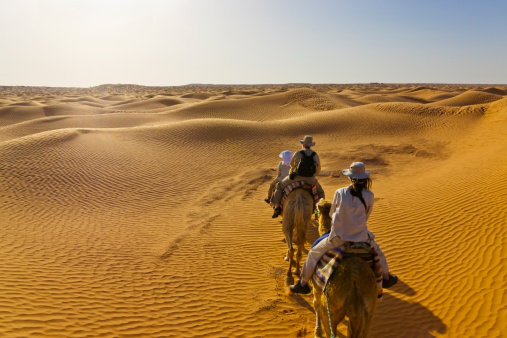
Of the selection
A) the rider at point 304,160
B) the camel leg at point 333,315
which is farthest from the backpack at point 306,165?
the camel leg at point 333,315

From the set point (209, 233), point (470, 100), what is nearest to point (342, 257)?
point (209, 233)

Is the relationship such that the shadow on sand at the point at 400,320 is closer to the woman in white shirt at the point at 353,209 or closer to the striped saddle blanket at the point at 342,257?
the striped saddle blanket at the point at 342,257

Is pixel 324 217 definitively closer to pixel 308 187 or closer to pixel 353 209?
pixel 353 209

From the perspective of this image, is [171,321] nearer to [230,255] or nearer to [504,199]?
[230,255]

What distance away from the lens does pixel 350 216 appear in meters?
4.89

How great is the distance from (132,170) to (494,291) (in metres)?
15.8

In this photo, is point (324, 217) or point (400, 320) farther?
point (400, 320)

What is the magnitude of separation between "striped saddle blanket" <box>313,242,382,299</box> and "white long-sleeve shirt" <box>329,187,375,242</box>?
146mm

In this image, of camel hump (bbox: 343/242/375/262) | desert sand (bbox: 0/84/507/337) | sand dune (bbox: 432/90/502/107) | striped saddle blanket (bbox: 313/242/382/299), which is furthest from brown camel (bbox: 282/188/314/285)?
sand dune (bbox: 432/90/502/107)

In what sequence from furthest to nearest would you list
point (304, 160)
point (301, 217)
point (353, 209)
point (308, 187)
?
point (308, 187) < point (304, 160) < point (301, 217) < point (353, 209)

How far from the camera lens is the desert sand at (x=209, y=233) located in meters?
6.86

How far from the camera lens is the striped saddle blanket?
5.04 meters

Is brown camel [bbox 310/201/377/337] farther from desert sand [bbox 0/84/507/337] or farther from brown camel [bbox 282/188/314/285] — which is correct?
brown camel [bbox 282/188/314/285]

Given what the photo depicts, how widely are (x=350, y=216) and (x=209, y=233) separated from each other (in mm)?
7310
